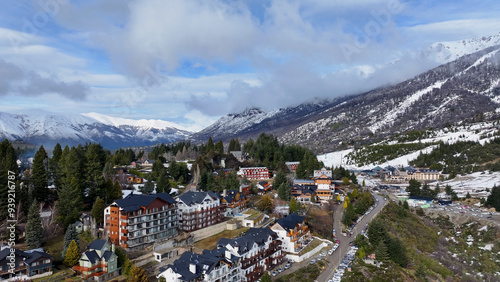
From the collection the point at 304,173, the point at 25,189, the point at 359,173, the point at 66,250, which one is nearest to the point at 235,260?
the point at 66,250

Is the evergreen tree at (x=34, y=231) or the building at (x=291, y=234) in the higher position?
the evergreen tree at (x=34, y=231)

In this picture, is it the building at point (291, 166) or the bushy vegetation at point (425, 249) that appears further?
the building at point (291, 166)

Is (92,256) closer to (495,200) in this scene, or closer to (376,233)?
(376,233)

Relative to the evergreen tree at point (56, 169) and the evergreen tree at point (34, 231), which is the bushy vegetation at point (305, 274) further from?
the evergreen tree at point (56, 169)

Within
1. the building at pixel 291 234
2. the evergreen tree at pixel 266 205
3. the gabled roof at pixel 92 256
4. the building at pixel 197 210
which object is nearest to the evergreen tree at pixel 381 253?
the building at pixel 291 234

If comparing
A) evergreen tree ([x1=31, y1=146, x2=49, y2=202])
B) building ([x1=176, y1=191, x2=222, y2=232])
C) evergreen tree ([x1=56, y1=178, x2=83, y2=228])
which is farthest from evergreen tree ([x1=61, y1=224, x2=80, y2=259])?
building ([x1=176, y1=191, x2=222, y2=232])

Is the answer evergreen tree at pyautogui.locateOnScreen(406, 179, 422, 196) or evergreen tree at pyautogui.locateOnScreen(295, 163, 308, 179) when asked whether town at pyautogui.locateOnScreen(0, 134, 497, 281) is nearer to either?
evergreen tree at pyautogui.locateOnScreen(295, 163, 308, 179)

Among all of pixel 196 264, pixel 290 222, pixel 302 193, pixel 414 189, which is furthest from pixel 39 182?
pixel 414 189
